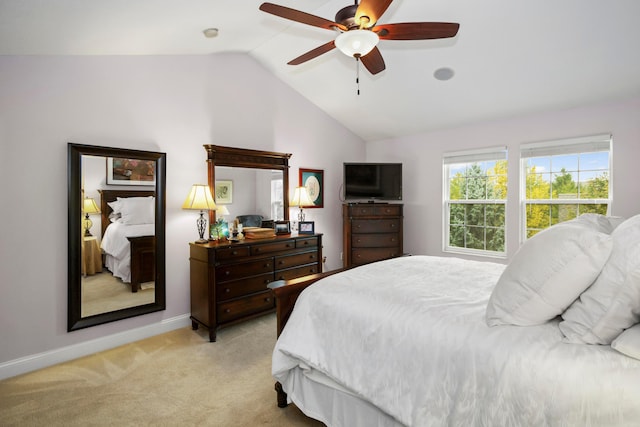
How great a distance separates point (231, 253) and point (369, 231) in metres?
2.19

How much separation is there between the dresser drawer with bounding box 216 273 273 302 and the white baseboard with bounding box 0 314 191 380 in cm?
67

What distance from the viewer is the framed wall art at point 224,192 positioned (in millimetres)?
3656

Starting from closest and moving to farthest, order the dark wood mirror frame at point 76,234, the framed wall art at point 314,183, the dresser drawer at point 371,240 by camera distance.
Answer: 1. the dark wood mirror frame at point 76,234
2. the framed wall art at point 314,183
3. the dresser drawer at point 371,240

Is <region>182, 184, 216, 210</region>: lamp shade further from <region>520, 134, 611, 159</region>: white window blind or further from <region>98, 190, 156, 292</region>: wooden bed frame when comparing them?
<region>520, 134, 611, 159</region>: white window blind

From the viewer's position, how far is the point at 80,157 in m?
2.76

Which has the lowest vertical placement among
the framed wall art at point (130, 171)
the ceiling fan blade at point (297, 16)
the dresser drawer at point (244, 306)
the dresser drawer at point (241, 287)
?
the dresser drawer at point (244, 306)

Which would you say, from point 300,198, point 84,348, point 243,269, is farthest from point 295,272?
point 84,348

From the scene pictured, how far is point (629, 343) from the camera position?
1.04 meters

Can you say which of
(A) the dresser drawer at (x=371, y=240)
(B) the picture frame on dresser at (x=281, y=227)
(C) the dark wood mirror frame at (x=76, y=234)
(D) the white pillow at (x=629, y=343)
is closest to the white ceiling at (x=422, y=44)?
(C) the dark wood mirror frame at (x=76, y=234)

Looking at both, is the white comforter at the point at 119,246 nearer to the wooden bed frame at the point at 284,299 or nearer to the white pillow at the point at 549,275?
the wooden bed frame at the point at 284,299

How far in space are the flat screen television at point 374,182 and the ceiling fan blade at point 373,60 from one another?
2.34m

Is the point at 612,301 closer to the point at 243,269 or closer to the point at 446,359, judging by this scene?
the point at 446,359

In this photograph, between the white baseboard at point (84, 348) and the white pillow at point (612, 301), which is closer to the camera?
the white pillow at point (612, 301)

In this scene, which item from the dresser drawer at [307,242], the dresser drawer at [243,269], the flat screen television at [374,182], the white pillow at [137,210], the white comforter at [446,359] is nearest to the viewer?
the white comforter at [446,359]
